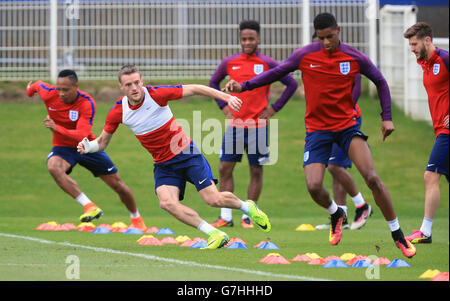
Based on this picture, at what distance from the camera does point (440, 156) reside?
10.4m

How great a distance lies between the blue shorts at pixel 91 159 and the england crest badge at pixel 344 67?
14.0 feet

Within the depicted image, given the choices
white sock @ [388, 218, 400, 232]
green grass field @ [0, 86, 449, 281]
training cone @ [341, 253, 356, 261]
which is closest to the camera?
green grass field @ [0, 86, 449, 281]

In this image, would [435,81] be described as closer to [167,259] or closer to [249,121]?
[167,259]

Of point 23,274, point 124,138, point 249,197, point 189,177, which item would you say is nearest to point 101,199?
point 124,138

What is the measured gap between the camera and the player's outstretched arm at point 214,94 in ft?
29.4

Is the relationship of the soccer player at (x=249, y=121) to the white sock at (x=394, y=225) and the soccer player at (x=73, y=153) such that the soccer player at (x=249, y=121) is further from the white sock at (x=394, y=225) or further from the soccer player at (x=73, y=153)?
the white sock at (x=394, y=225)

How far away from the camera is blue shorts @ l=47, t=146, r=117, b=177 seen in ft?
41.8

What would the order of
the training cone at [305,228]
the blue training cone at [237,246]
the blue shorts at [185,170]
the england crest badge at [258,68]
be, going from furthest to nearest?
the england crest badge at [258,68] < the training cone at [305,228] < the blue training cone at [237,246] < the blue shorts at [185,170]

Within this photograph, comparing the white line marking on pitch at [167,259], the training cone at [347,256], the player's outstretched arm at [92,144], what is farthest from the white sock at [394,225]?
the player's outstretched arm at [92,144]

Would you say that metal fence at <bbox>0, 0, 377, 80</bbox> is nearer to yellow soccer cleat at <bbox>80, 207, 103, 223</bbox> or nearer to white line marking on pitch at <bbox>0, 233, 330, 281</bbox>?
yellow soccer cleat at <bbox>80, 207, 103, 223</bbox>

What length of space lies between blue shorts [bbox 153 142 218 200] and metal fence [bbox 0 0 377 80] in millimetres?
12862

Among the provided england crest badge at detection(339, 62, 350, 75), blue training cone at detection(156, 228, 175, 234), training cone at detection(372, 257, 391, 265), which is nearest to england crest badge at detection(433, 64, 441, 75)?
england crest badge at detection(339, 62, 350, 75)

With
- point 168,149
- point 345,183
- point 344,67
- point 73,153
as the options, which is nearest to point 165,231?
point 73,153

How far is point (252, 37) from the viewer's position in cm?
1358
